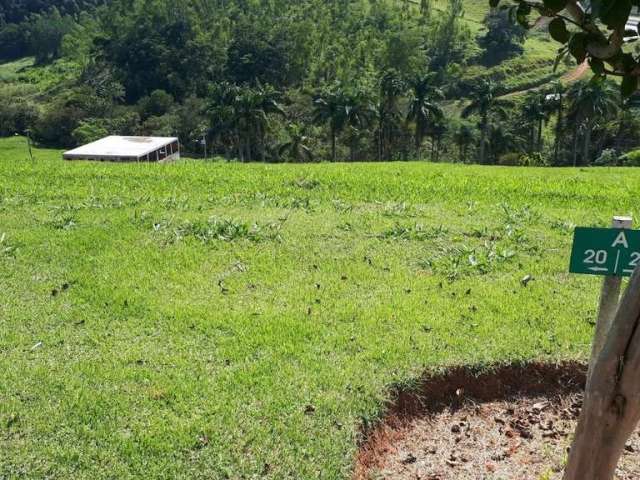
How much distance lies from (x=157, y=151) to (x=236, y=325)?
29997 millimetres

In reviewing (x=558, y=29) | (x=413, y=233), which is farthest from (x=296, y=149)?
(x=558, y=29)

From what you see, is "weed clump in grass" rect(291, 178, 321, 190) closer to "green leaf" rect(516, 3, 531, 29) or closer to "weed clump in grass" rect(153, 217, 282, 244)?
"weed clump in grass" rect(153, 217, 282, 244)

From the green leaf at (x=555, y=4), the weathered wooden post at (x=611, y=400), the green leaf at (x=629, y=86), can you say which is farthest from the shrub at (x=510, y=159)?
the green leaf at (x=555, y=4)

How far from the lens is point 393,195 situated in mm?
→ 10695

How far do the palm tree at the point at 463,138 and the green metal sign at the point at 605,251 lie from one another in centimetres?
3874

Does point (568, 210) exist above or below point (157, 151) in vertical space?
above

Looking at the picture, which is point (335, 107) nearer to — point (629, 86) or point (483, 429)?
point (483, 429)

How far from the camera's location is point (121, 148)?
32.6 metres

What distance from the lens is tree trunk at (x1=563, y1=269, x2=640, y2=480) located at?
2.35 meters

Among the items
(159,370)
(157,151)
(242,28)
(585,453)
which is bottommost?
(157,151)

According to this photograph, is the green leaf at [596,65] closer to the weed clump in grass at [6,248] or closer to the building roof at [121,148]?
the weed clump in grass at [6,248]

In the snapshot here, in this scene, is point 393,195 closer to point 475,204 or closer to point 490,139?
point 475,204

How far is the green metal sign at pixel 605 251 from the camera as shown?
3328 millimetres

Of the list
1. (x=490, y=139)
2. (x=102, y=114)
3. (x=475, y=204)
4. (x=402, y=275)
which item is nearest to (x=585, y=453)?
(x=402, y=275)
